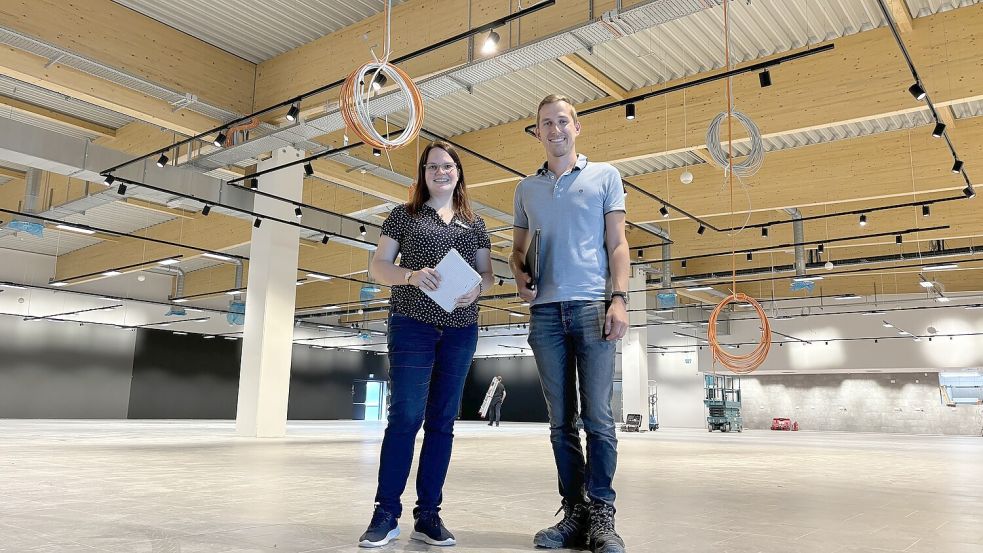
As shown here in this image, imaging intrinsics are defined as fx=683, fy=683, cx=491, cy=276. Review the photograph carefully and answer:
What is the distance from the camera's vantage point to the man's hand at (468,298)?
89.4 inches

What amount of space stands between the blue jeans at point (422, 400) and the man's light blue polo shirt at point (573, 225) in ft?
1.15

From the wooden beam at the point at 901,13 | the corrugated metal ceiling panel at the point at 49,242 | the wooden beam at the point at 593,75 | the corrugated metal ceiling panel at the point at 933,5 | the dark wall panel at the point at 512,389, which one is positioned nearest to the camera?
the wooden beam at the point at 901,13

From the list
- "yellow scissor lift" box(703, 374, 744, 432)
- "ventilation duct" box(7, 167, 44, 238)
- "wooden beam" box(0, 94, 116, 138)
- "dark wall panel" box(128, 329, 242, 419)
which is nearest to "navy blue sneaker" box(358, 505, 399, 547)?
"wooden beam" box(0, 94, 116, 138)

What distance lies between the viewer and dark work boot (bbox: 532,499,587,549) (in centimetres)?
217

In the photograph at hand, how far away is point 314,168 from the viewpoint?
11.6m

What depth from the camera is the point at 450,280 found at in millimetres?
2242

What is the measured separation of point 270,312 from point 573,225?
9.47 meters

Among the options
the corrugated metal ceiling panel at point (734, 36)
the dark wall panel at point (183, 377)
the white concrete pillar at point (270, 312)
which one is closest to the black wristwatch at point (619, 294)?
the corrugated metal ceiling panel at point (734, 36)

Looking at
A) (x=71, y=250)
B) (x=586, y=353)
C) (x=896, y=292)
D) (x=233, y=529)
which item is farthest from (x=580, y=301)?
(x=896, y=292)

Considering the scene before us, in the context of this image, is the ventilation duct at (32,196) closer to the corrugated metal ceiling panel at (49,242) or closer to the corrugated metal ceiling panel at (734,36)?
the corrugated metal ceiling panel at (49,242)

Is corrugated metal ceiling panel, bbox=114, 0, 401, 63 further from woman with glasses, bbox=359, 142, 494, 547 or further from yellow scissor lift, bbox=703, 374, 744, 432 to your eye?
yellow scissor lift, bbox=703, 374, 744, 432

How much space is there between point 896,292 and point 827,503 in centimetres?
2297

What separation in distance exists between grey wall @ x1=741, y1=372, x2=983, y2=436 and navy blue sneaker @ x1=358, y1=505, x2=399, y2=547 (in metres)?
26.9

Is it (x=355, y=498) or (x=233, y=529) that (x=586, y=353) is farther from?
(x=355, y=498)
